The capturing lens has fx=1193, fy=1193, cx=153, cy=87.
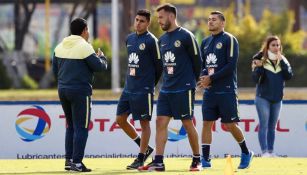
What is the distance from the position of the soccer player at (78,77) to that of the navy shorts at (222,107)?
4.92 feet

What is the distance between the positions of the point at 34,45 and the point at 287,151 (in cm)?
3158

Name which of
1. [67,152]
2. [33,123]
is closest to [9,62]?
[33,123]

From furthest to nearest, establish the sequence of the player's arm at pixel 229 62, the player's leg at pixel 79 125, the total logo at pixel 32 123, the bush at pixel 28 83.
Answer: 1. the bush at pixel 28 83
2. the total logo at pixel 32 123
3. the player's arm at pixel 229 62
4. the player's leg at pixel 79 125

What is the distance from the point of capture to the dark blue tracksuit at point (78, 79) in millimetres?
14570

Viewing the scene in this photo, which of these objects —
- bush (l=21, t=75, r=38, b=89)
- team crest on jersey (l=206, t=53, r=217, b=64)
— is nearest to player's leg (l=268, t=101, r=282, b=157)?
team crest on jersey (l=206, t=53, r=217, b=64)

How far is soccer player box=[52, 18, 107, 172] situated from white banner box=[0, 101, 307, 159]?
4.71 meters

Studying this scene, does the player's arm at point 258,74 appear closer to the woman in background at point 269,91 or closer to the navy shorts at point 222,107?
the woman in background at point 269,91

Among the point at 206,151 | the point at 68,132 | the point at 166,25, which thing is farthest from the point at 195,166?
the point at 166,25

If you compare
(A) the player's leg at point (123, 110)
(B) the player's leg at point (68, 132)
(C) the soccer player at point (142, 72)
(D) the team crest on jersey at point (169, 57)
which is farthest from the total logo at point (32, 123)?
(D) the team crest on jersey at point (169, 57)

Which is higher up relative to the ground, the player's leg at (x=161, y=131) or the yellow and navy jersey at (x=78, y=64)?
the yellow and navy jersey at (x=78, y=64)

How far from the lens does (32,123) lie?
19422 millimetres

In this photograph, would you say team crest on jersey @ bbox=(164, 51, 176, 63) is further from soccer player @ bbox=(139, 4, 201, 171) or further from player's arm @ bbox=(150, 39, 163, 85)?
player's arm @ bbox=(150, 39, 163, 85)

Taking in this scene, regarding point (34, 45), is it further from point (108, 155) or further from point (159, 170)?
point (159, 170)

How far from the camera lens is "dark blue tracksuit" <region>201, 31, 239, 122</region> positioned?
586 inches
